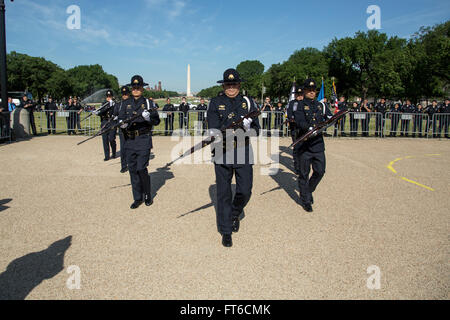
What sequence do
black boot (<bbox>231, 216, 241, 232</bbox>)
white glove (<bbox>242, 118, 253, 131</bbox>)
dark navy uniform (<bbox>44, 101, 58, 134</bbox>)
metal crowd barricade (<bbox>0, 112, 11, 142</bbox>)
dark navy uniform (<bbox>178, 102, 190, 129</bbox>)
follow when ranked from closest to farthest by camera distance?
white glove (<bbox>242, 118, 253, 131</bbox>) < black boot (<bbox>231, 216, 241, 232</bbox>) < metal crowd barricade (<bbox>0, 112, 11, 142</bbox>) < dark navy uniform (<bbox>44, 101, 58, 134</bbox>) < dark navy uniform (<bbox>178, 102, 190, 129</bbox>)

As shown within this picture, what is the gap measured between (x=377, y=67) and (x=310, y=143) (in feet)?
196

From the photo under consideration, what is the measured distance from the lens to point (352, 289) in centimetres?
320

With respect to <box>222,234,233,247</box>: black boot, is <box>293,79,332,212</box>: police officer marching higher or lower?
higher

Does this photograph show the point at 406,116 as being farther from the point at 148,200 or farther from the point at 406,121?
the point at 148,200

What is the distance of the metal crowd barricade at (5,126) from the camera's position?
13.5 meters

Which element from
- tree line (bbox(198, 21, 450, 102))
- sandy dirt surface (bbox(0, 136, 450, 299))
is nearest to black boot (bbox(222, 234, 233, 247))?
sandy dirt surface (bbox(0, 136, 450, 299))

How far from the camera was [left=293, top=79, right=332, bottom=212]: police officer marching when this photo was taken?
18.6 ft

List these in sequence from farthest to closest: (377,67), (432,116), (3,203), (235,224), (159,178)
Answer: (377,67)
(432,116)
(159,178)
(3,203)
(235,224)

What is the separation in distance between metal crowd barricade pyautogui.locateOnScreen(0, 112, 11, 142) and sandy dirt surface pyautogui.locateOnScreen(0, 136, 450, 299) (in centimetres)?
659

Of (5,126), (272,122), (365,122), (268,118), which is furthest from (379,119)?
(5,126)

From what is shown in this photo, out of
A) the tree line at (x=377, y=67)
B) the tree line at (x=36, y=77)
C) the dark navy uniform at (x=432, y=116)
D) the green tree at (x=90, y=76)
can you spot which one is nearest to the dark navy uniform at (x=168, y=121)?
the dark navy uniform at (x=432, y=116)

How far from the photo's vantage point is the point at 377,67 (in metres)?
56.8

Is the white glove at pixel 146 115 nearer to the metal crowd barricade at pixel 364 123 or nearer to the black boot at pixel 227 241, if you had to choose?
the black boot at pixel 227 241

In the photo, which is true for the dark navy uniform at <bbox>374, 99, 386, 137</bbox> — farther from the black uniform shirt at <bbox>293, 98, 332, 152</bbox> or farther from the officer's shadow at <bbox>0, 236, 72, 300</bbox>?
the officer's shadow at <bbox>0, 236, 72, 300</bbox>
